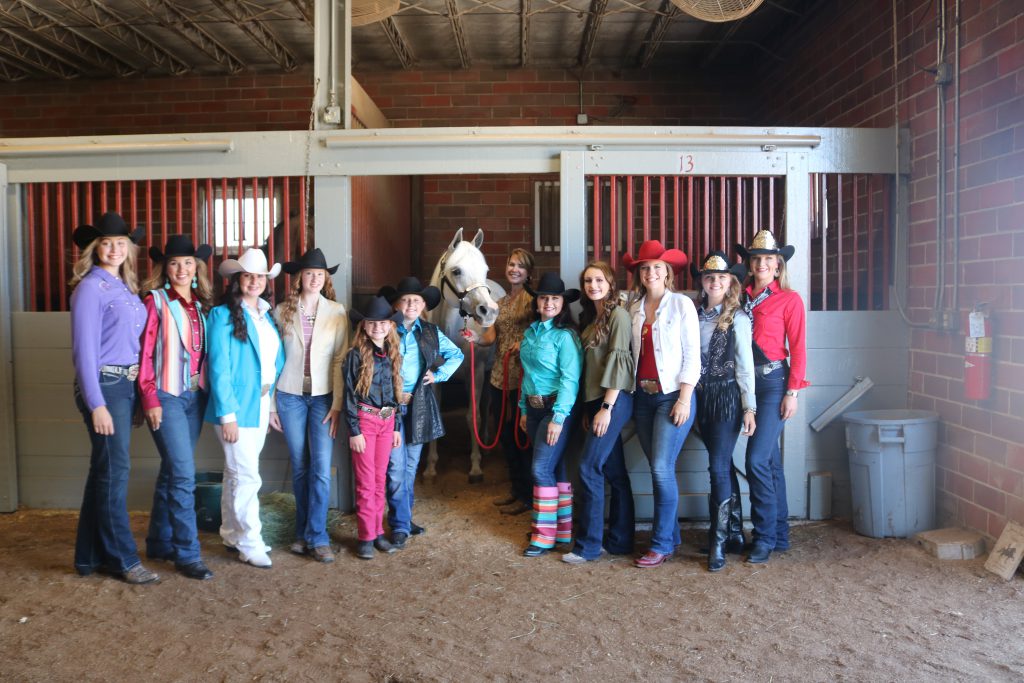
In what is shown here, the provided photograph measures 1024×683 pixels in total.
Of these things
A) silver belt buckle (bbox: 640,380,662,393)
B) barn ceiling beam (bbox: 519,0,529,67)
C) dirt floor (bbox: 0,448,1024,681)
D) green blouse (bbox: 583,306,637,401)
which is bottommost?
dirt floor (bbox: 0,448,1024,681)

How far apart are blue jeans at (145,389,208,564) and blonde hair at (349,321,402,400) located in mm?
694

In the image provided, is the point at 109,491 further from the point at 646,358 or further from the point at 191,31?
the point at 191,31

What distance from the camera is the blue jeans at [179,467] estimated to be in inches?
124

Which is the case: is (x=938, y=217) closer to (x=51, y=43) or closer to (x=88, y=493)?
(x=88, y=493)

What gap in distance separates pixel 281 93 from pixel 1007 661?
733 centimetres

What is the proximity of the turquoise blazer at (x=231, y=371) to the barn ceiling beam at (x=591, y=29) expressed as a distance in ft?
13.4

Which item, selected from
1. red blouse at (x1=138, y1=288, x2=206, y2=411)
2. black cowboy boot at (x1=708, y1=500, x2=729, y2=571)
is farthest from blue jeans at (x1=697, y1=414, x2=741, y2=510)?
red blouse at (x1=138, y1=288, x2=206, y2=411)

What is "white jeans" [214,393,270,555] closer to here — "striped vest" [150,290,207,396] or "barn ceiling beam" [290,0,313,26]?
"striped vest" [150,290,207,396]

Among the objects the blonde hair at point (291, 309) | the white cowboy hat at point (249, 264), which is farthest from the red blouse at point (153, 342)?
the blonde hair at point (291, 309)

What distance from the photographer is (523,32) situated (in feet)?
21.2

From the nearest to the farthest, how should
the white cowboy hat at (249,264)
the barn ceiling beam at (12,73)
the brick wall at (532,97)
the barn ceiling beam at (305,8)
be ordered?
the white cowboy hat at (249,264), the barn ceiling beam at (305,8), the barn ceiling beam at (12,73), the brick wall at (532,97)

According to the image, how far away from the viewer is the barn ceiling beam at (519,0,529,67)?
5941 millimetres

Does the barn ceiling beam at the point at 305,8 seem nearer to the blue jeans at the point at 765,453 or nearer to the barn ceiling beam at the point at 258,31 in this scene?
A: the barn ceiling beam at the point at 258,31

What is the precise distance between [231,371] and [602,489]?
1.74 metres
